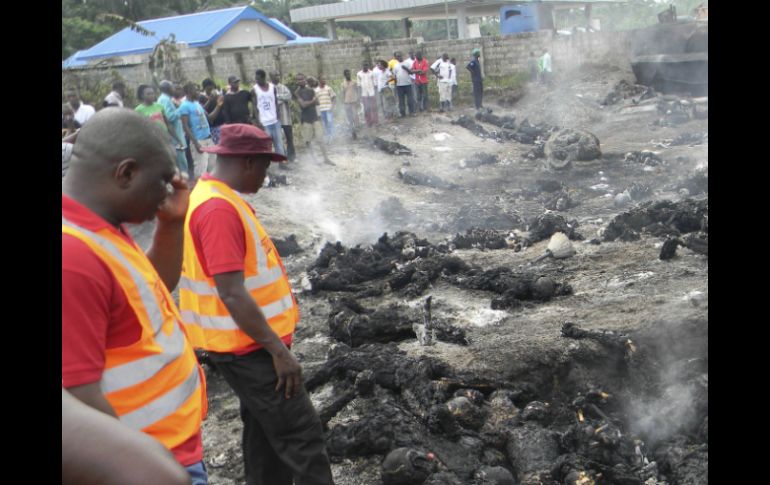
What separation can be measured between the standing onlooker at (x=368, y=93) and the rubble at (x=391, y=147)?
2563 mm

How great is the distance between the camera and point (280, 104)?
13.9 m

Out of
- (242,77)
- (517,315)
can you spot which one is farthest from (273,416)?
(242,77)

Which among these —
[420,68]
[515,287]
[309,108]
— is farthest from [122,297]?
[420,68]

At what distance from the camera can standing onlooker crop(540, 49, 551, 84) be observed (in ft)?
73.7

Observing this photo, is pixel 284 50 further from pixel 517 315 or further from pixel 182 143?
pixel 517 315

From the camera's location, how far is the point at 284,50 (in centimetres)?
2430

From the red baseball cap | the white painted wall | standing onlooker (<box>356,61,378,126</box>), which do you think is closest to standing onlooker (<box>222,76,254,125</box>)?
standing onlooker (<box>356,61,378,126</box>)

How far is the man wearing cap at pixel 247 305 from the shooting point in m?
3.21

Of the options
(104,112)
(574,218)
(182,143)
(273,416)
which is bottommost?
(574,218)

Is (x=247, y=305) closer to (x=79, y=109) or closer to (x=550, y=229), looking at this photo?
(x=550, y=229)

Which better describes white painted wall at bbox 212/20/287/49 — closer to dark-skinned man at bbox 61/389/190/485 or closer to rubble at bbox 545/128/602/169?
rubble at bbox 545/128/602/169

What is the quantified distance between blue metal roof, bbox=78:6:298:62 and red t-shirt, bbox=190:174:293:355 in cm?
2942

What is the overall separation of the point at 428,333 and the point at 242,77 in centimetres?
2090

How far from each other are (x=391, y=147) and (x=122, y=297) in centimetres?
1492
